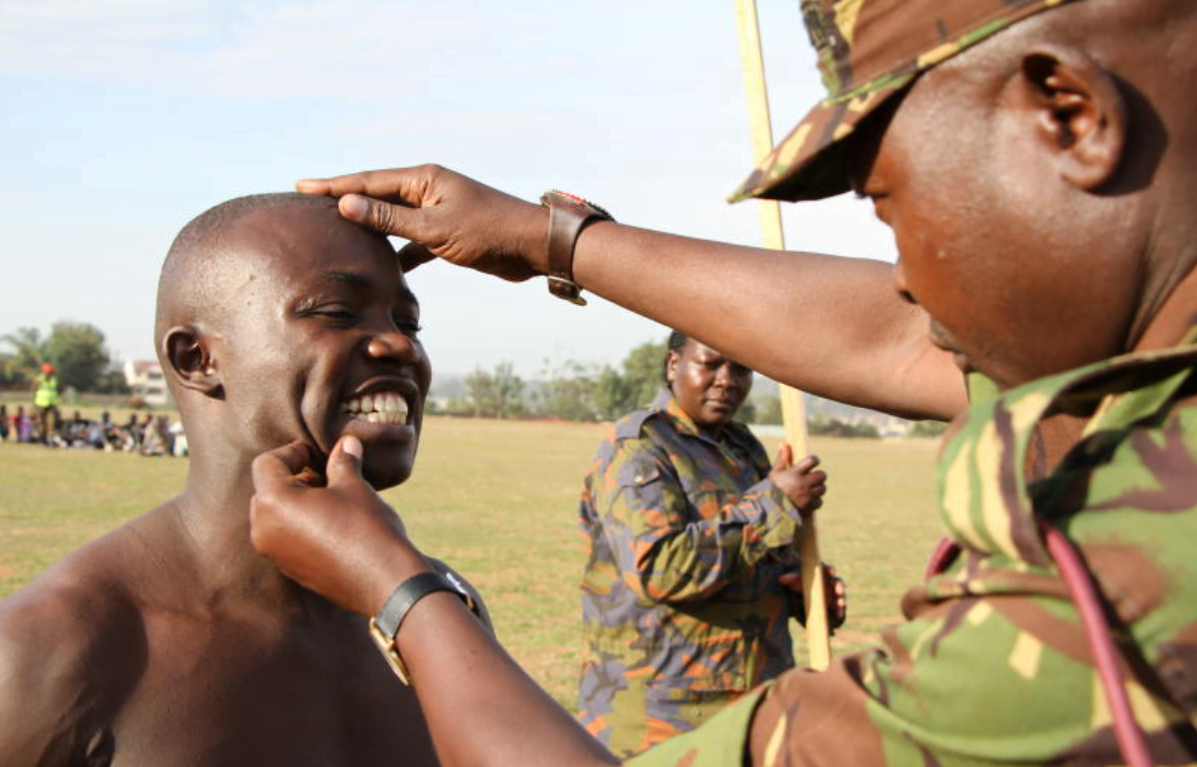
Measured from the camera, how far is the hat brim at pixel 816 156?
1.86 metres

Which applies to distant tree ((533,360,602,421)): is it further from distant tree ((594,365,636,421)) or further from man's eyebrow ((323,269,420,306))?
man's eyebrow ((323,269,420,306))

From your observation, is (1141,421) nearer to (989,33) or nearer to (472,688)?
(989,33)

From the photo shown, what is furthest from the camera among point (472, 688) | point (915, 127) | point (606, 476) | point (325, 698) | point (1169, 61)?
point (606, 476)

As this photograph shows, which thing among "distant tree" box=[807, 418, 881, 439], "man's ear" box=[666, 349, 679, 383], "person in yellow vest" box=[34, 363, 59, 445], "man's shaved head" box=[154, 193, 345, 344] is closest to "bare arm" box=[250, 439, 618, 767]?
"man's shaved head" box=[154, 193, 345, 344]

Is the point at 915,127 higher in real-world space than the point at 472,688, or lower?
higher

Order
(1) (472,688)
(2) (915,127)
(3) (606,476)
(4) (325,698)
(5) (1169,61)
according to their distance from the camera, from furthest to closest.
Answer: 1. (3) (606,476)
2. (4) (325,698)
3. (1) (472,688)
4. (2) (915,127)
5. (5) (1169,61)

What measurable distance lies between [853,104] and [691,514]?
4693mm

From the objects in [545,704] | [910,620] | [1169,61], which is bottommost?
[545,704]

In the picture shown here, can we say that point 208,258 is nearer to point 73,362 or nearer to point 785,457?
point 785,457

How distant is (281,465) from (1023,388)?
165 cm

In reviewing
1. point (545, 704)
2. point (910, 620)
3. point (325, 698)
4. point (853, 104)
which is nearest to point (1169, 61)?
point (853, 104)

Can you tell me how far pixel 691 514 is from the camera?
6441 mm

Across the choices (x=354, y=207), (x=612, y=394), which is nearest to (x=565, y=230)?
(x=354, y=207)

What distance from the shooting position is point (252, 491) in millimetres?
3307
